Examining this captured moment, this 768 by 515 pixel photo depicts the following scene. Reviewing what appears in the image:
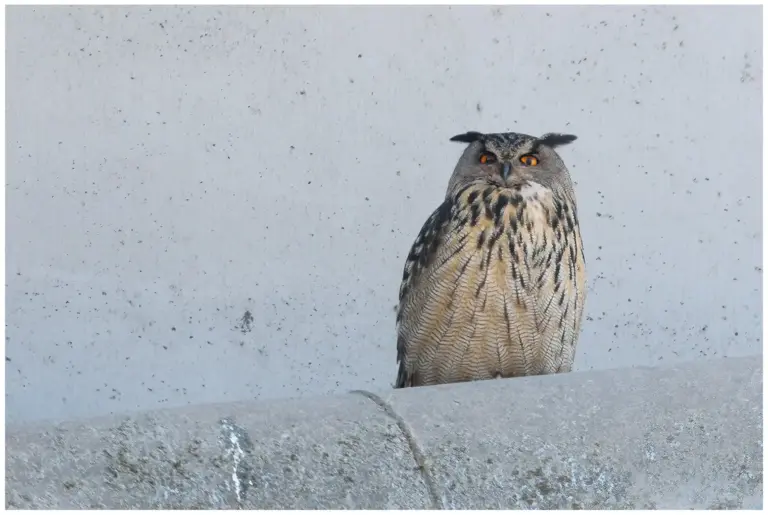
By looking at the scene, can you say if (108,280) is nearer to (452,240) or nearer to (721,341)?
(452,240)

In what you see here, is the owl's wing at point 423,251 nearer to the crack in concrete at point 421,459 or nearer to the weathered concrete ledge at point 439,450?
the weathered concrete ledge at point 439,450

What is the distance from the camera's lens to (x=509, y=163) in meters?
2.50

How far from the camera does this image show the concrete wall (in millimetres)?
2920

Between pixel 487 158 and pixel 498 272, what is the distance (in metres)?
0.26

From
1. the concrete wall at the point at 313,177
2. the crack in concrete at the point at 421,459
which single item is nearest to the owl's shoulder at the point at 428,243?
the concrete wall at the point at 313,177

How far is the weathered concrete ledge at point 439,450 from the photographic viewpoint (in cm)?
162

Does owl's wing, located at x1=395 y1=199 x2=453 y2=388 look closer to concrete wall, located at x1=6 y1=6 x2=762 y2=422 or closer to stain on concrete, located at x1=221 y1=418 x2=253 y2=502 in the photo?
concrete wall, located at x1=6 y1=6 x2=762 y2=422

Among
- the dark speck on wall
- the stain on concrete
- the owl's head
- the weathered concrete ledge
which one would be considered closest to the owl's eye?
the owl's head

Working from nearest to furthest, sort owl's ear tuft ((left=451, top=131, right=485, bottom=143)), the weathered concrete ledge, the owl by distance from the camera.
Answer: the weathered concrete ledge, the owl, owl's ear tuft ((left=451, top=131, right=485, bottom=143))

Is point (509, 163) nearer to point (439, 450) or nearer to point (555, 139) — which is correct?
point (555, 139)

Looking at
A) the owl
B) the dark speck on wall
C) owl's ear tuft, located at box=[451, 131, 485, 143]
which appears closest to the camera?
the owl

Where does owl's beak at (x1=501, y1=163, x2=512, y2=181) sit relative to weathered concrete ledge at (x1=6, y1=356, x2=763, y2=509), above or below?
above

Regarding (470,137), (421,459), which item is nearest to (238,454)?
(421,459)

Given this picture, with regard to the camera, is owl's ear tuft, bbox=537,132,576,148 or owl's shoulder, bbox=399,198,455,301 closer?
owl's shoulder, bbox=399,198,455,301
